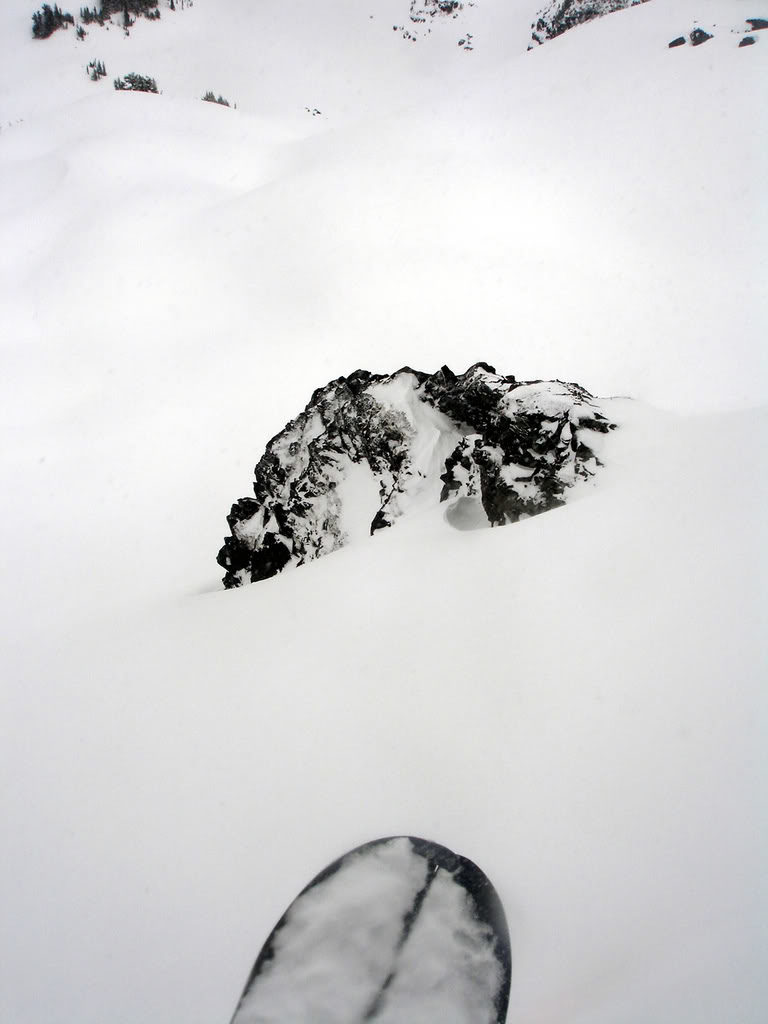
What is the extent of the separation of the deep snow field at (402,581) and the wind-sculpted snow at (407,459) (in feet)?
0.75

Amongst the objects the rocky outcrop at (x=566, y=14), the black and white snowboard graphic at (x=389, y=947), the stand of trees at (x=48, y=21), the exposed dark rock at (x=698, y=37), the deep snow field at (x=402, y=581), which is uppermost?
the stand of trees at (x=48, y=21)

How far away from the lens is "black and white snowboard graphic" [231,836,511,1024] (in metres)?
1.16

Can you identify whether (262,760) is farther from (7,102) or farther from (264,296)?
(7,102)

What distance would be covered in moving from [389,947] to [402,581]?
1.22 meters

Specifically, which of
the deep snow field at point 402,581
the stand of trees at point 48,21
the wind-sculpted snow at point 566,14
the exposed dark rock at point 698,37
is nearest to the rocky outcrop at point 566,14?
the wind-sculpted snow at point 566,14

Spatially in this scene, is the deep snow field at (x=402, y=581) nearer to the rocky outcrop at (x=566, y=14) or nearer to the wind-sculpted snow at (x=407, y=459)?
the wind-sculpted snow at (x=407, y=459)

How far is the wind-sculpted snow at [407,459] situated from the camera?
8.92 ft

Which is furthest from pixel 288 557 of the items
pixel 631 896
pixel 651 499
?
pixel 631 896

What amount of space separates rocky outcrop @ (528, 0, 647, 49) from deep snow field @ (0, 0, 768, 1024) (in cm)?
856

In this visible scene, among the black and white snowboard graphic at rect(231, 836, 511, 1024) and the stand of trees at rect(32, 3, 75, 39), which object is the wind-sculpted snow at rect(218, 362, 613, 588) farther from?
the stand of trees at rect(32, 3, 75, 39)

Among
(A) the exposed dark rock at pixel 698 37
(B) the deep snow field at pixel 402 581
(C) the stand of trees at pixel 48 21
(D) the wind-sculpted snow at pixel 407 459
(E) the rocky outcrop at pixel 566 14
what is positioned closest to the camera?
(B) the deep snow field at pixel 402 581

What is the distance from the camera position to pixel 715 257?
6.26m

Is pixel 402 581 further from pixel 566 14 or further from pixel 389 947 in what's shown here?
pixel 566 14

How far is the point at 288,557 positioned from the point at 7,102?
17.1 meters
